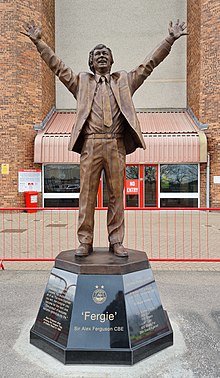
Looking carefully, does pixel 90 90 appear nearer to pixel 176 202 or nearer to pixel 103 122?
pixel 103 122

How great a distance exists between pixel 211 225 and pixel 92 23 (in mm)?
13145

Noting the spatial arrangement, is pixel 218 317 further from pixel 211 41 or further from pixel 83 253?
pixel 211 41

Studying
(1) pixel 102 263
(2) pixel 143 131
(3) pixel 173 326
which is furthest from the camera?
(2) pixel 143 131

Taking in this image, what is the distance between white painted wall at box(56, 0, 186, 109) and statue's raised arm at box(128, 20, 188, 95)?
14895mm

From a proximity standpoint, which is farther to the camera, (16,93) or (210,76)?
(210,76)

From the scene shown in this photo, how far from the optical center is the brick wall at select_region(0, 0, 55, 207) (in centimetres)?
1476

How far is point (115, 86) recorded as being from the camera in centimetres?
364

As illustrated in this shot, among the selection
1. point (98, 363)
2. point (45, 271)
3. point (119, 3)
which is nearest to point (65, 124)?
point (119, 3)

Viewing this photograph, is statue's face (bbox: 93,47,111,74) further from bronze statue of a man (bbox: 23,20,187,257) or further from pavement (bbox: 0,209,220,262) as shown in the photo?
pavement (bbox: 0,209,220,262)

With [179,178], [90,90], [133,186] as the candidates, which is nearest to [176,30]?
[90,90]

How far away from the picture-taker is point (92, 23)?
18406 millimetres

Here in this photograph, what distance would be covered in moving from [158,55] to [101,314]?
107 inches

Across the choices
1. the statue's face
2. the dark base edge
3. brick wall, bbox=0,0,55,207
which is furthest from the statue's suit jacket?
brick wall, bbox=0,0,55,207

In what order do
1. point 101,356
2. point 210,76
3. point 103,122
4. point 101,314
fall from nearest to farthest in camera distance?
1. point 101,356
2. point 101,314
3. point 103,122
4. point 210,76
